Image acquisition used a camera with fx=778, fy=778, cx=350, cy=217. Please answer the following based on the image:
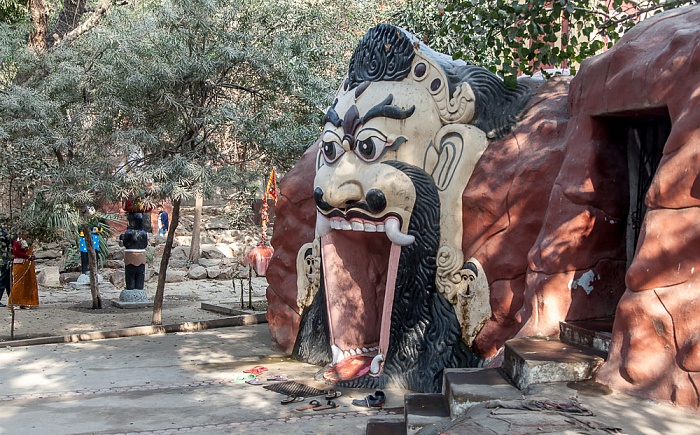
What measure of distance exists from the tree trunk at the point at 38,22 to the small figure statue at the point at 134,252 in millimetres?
3670

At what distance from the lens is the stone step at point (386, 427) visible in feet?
19.1

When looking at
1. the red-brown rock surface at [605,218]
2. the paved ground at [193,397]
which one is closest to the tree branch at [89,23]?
the paved ground at [193,397]

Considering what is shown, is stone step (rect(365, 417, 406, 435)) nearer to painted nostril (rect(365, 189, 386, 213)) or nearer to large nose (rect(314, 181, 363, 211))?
painted nostril (rect(365, 189, 386, 213))

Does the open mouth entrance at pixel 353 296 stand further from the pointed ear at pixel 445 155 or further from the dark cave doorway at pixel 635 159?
the dark cave doorway at pixel 635 159

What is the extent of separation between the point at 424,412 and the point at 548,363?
94 cm

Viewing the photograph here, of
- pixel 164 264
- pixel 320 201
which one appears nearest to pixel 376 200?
pixel 320 201

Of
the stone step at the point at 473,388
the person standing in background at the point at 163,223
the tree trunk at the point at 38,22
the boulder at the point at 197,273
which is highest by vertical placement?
the tree trunk at the point at 38,22

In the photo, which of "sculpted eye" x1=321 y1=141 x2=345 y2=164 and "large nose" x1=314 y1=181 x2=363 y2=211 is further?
"sculpted eye" x1=321 y1=141 x2=345 y2=164

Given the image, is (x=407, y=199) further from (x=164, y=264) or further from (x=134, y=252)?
(x=134, y=252)

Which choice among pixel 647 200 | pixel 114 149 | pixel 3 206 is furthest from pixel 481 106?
Answer: pixel 3 206

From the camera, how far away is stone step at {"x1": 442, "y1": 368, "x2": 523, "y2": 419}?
16.5 ft

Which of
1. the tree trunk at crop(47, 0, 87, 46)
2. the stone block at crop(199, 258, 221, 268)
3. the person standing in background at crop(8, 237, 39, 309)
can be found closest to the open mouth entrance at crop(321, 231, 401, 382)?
the person standing in background at crop(8, 237, 39, 309)

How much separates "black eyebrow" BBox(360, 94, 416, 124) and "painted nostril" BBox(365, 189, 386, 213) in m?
0.79

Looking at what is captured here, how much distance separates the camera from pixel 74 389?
8305mm
